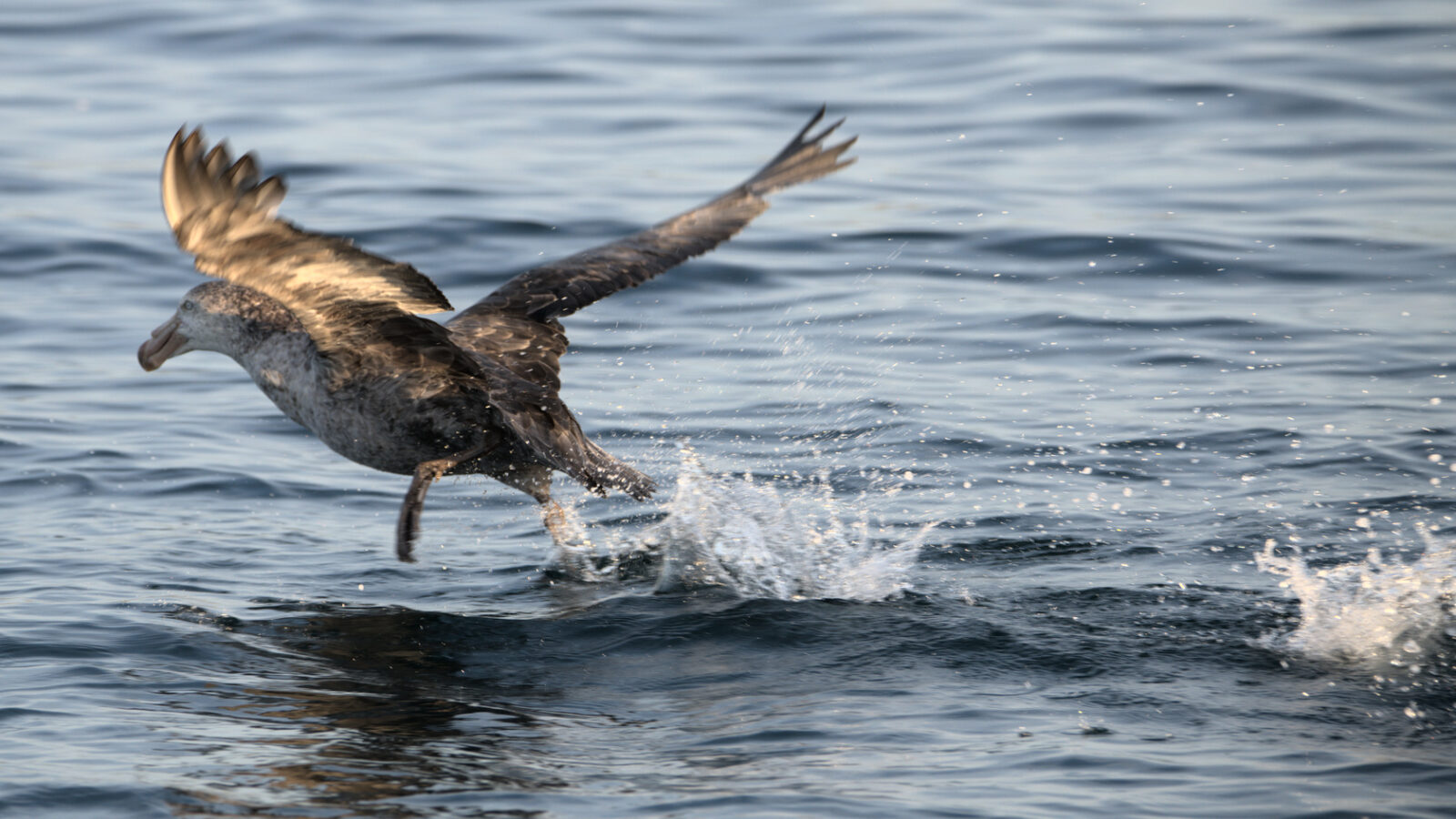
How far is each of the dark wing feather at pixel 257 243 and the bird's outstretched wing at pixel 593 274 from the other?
1.06 metres

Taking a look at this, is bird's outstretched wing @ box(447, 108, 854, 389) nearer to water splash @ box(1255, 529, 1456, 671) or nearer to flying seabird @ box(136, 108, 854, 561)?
flying seabird @ box(136, 108, 854, 561)

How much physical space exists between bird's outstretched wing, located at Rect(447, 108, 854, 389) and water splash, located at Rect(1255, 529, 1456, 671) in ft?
8.74

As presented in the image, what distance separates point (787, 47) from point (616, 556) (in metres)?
11.2

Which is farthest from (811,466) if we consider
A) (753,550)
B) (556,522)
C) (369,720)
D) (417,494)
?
(369,720)

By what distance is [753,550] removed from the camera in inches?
262

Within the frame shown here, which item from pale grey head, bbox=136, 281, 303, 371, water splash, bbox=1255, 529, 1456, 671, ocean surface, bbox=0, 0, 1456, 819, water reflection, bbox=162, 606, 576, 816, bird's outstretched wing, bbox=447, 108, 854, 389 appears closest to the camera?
water reflection, bbox=162, 606, 576, 816

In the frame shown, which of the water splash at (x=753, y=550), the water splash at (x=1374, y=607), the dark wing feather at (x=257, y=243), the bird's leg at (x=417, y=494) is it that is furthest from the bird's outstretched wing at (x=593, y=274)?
the water splash at (x=1374, y=607)

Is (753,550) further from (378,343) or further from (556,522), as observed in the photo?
(378,343)

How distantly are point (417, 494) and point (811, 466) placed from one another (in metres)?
2.36

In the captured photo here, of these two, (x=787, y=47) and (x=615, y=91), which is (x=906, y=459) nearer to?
(x=615, y=91)

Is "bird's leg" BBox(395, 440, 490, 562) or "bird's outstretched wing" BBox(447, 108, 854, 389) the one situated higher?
"bird's outstretched wing" BBox(447, 108, 854, 389)

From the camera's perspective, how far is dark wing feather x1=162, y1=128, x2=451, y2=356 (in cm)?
500

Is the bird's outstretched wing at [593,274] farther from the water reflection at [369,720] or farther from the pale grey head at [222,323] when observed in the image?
the water reflection at [369,720]

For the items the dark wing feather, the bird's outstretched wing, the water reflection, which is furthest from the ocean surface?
the dark wing feather
